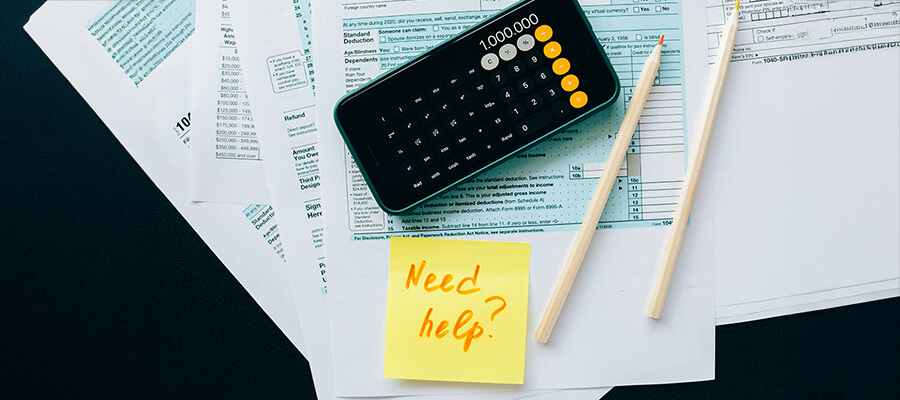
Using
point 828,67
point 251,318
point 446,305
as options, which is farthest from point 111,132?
point 828,67

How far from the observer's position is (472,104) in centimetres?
38

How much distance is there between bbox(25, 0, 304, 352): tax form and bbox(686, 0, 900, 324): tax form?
0.99 ft

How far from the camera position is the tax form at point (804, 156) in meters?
0.39

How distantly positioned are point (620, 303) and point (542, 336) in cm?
6

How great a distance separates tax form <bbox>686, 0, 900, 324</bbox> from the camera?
1.29 feet

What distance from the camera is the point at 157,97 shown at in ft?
1.36

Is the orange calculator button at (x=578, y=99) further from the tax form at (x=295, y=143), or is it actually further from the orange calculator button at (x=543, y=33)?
the tax form at (x=295, y=143)

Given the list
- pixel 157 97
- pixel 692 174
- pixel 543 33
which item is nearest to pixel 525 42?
pixel 543 33

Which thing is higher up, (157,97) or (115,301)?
(157,97)

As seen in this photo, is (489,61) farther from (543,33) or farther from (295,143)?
(295,143)

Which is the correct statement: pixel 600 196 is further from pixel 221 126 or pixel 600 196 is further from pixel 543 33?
pixel 221 126

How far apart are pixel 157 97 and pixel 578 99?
0.95 feet

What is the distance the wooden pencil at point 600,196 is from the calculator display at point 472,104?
0.02 meters

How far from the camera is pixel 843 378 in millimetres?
412
